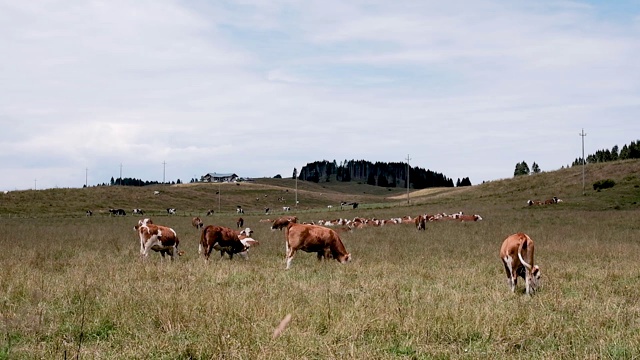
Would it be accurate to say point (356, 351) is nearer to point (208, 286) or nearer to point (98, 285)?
point (208, 286)

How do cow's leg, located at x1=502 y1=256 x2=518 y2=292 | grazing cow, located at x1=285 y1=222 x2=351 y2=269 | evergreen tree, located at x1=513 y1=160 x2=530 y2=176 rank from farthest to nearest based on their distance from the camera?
evergreen tree, located at x1=513 y1=160 x2=530 y2=176, grazing cow, located at x1=285 y1=222 x2=351 y2=269, cow's leg, located at x1=502 y1=256 x2=518 y2=292

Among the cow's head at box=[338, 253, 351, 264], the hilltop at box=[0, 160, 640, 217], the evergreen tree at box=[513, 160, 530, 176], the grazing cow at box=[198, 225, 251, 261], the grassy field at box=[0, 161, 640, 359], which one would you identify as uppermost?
the evergreen tree at box=[513, 160, 530, 176]

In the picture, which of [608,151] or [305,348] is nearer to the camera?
[305,348]

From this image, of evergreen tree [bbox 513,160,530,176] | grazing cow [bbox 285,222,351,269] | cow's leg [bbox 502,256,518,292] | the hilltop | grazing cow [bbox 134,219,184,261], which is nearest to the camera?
cow's leg [bbox 502,256,518,292]

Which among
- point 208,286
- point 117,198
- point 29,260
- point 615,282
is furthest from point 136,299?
point 117,198

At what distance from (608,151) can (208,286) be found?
14744 centimetres

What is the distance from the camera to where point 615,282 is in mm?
12719

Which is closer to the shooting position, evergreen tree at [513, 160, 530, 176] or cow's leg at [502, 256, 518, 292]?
cow's leg at [502, 256, 518, 292]

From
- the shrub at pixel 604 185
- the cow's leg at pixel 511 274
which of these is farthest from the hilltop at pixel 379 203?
the cow's leg at pixel 511 274

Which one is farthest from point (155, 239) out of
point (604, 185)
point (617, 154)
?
point (617, 154)

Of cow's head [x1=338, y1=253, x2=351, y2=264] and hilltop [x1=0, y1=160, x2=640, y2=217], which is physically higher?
hilltop [x1=0, y1=160, x2=640, y2=217]

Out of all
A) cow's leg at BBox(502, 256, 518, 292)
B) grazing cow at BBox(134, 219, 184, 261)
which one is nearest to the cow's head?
grazing cow at BBox(134, 219, 184, 261)

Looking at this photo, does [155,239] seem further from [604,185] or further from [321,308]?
[604,185]

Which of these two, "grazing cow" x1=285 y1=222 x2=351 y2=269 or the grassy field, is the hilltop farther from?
the grassy field
